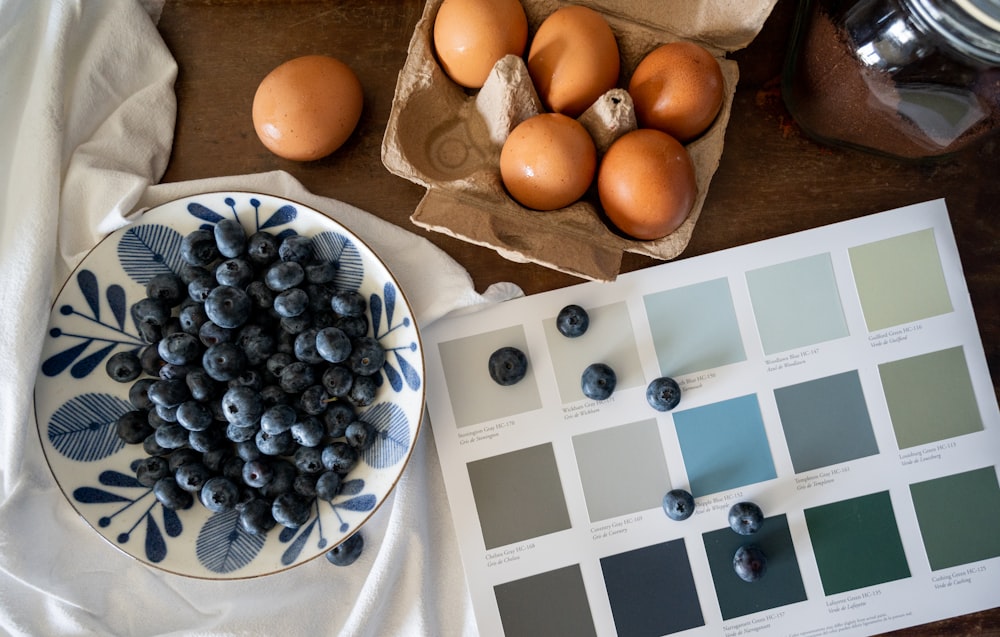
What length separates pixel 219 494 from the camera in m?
0.77

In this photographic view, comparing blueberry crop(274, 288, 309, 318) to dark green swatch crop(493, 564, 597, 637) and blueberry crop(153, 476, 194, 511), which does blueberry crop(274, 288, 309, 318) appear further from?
dark green swatch crop(493, 564, 597, 637)

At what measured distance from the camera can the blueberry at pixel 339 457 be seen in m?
0.77

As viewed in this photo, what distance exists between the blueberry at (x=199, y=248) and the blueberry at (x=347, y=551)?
13.5 inches

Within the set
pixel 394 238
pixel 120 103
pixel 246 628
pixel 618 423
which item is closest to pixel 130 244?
pixel 120 103

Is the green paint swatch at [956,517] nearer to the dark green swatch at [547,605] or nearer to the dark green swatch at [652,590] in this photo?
the dark green swatch at [652,590]

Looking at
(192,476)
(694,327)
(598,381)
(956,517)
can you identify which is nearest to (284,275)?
(192,476)

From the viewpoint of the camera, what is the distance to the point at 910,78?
0.69 m

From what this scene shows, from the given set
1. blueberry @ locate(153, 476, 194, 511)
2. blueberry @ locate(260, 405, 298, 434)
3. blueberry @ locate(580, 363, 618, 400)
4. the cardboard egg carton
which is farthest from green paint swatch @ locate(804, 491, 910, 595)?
blueberry @ locate(153, 476, 194, 511)

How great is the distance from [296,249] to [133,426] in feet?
0.86

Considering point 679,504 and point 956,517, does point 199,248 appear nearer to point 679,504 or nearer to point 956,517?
point 679,504

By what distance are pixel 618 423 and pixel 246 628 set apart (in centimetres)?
48

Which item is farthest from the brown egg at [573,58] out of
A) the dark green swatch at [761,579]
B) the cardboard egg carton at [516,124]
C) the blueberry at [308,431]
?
the dark green swatch at [761,579]

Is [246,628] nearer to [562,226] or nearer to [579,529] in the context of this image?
[579,529]

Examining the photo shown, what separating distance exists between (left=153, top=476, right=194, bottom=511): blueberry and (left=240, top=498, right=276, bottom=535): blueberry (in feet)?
0.20
